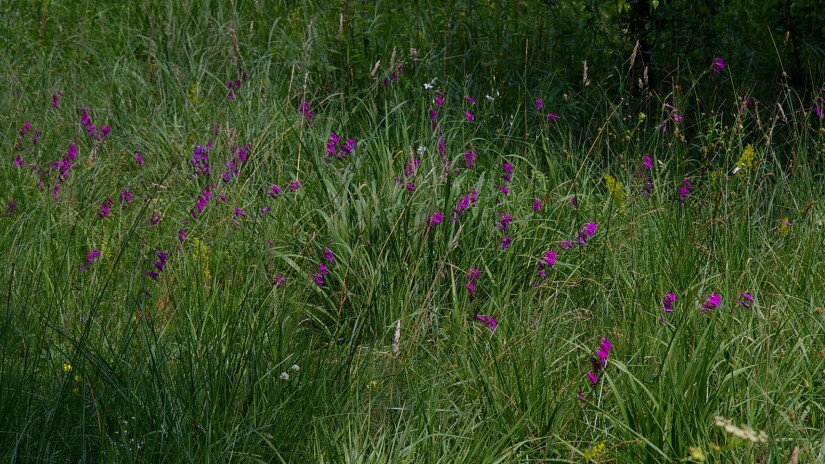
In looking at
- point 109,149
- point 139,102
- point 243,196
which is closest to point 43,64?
point 139,102

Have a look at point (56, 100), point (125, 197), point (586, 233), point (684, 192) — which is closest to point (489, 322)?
point (586, 233)

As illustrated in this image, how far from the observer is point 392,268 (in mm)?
3307

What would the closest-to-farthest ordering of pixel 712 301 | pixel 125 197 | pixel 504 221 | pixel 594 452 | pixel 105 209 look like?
pixel 594 452, pixel 712 301, pixel 504 221, pixel 105 209, pixel 125 197

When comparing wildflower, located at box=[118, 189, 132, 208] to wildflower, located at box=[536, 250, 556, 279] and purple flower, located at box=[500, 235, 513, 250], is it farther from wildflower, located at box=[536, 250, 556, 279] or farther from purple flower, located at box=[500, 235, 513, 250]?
wildflower, located at box=[536, 250, 556, 279]

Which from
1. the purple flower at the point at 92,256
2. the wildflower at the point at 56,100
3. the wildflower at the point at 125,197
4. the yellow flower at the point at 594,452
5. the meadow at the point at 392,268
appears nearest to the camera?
the yellow flower at the point at 594,452

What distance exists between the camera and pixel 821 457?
2180 mm

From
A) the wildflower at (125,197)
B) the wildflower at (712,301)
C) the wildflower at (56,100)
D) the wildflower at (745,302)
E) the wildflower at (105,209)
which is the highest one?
the wildflower at (712,301)

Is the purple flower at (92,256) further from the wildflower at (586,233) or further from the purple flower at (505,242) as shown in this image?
the wildflower at (586,233)

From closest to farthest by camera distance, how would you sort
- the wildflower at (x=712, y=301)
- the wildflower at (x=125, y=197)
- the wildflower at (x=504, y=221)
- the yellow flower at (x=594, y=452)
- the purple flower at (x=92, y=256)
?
1. the yellow flower at (x=594, y=452)
2. the wildflower at (x=712, y=301)
3. the purple flower at (x=92, y=256)
4. the wildflower at (x=504, y=221)
5. the wildflower at (x=125, y=197)

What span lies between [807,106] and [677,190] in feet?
5.44

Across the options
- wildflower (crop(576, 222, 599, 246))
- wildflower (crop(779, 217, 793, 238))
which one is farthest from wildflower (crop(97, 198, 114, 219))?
wildflower (crop(779, 217, 793, 238))

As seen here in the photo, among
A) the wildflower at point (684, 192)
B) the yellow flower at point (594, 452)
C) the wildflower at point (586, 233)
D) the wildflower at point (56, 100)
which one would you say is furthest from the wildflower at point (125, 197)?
the yellow flower at point (594, 452)

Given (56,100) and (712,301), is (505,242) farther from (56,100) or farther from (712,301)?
(56,100)

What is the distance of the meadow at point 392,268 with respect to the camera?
242 cm
